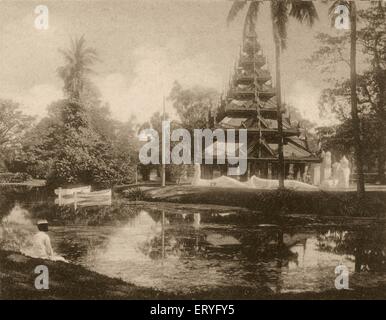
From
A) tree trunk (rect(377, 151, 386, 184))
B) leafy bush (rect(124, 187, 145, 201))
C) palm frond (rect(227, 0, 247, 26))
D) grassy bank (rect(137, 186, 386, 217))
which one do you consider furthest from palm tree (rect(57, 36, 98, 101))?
tree trunk (rect(377, 151, 386, 184))

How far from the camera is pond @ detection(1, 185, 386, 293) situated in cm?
1068

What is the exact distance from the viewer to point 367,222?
15742 mm

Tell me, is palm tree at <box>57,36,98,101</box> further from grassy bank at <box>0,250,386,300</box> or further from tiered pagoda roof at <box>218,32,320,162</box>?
tiered pagoda roof at <box>218,32,320,162</box>

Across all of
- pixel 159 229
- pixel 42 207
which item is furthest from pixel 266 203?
pixel 42 207

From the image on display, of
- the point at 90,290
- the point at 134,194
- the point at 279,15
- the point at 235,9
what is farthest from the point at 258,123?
the point at 90,290

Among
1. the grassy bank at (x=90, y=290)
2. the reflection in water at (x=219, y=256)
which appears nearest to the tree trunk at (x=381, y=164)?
the reflection in water at (x=219, y=256)

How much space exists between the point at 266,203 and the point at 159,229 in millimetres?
5432

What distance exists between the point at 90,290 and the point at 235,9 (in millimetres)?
9498

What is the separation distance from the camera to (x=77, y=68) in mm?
16125

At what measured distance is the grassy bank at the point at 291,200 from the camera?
678 inches

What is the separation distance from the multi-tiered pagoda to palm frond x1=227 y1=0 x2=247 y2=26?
13271 mm

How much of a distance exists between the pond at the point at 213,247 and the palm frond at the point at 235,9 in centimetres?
627
